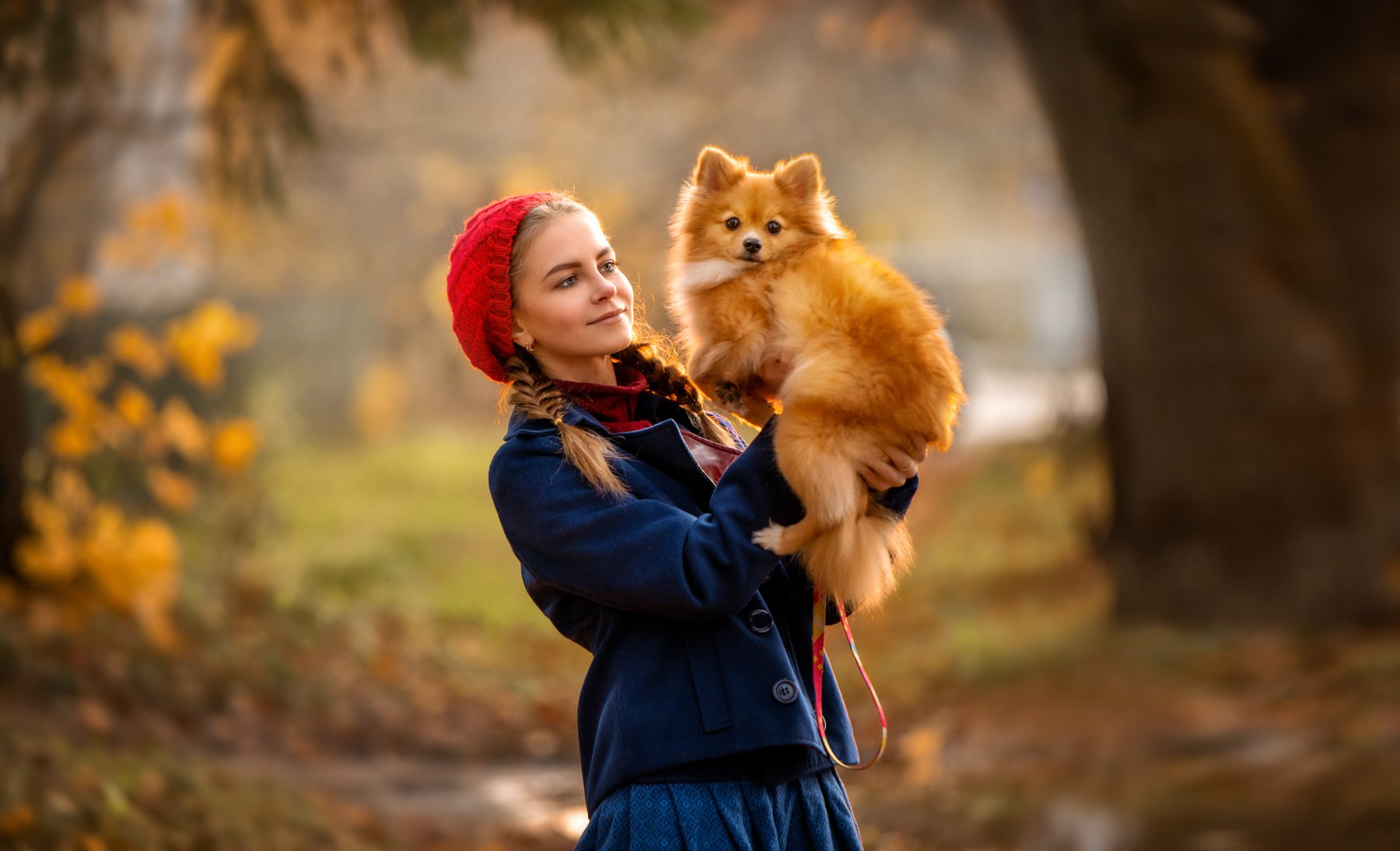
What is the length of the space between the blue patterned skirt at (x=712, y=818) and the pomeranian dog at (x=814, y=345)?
14.9 inches

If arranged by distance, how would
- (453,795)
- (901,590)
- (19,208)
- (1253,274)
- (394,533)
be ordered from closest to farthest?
1. (453,795)
2. (19,208)
3. (1253,274)
4. (901,590)
5. (394,533)

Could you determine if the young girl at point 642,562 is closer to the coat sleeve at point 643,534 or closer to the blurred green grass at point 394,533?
the coat sleeve at point 643,534

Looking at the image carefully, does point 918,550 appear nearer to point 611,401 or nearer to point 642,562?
point 611,401

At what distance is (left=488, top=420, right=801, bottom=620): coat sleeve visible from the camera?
2.32m

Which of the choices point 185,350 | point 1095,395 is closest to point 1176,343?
point 1095,395

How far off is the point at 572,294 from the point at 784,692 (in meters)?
0.80

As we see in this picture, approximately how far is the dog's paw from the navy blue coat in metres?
0.01

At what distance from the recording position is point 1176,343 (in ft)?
25.5

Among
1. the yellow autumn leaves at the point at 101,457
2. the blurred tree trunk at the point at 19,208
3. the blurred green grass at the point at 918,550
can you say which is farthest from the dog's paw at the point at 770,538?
the blurred green grass at the point at 918,550

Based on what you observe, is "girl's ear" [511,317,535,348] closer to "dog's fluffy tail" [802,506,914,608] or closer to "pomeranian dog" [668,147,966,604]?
"pomeranian dog" [668,147,966,604]

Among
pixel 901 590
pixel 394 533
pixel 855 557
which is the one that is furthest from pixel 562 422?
pixel 394 533

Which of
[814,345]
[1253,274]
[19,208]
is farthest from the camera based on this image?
[1253,274]

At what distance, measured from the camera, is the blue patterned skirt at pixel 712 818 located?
235 centimetres

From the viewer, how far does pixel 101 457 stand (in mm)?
8242
